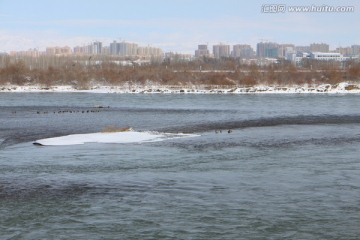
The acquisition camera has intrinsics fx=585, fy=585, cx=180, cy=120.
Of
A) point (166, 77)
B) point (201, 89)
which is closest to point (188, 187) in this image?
point (201, 89)

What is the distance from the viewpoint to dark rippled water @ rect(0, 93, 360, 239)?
12.3 meters

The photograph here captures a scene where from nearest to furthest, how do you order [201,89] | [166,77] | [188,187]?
[188,187]
[201,89]
[166,77]

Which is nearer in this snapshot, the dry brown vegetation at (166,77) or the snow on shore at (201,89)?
the snow on shore at (201,89)

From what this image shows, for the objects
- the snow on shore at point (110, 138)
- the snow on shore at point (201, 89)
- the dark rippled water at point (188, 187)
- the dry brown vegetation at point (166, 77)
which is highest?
the dry brown vegetation at point (166, 77)

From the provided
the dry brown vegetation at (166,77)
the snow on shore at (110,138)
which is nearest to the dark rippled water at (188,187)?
the snow on shore at (110,138)

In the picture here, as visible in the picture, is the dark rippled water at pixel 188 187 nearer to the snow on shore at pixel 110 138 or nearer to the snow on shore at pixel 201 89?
the snow on shore at pixel 110 138

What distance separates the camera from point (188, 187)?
54.4ft

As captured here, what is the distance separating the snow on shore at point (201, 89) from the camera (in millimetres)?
83750

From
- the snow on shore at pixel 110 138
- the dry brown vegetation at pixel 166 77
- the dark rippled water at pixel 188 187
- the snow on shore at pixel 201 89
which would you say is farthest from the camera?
the dry brown vegetation at pixel 166 77

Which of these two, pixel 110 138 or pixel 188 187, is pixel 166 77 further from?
pixel 188 187

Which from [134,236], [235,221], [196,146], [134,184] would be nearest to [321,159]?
[196,146]

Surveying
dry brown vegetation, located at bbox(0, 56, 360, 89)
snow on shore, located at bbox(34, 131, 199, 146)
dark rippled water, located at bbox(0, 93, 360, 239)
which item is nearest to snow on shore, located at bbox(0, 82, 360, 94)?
dry brown vegetation, located at bbox(0, 56, 360, 89)

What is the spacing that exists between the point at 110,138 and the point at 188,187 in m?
11.9

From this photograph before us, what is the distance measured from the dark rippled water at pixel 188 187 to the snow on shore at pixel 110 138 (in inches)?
39.0
